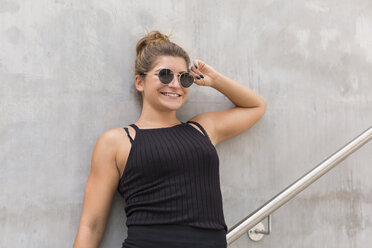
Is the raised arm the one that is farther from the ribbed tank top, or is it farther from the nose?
the ribbed tank top

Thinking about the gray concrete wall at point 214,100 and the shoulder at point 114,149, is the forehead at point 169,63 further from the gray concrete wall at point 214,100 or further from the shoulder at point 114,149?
the shoulder at point 114,149

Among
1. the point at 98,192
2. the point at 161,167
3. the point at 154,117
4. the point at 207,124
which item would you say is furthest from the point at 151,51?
the point at 98,192

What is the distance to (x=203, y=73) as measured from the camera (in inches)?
69.0

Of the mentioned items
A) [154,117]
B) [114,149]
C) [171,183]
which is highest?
[154,117]

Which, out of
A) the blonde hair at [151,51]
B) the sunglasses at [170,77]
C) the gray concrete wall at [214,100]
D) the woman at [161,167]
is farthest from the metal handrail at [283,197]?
the blonde hair at [151,51]

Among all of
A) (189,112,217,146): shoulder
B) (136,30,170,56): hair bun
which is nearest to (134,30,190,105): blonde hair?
(136,30,170,56): hair bun

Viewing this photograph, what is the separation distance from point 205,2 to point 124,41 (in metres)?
0.51

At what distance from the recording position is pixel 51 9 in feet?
5.56

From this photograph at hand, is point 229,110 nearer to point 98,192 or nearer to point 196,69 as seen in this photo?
point 196,69

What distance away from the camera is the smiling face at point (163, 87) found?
1.61 m

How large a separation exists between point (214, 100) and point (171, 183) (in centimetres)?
62

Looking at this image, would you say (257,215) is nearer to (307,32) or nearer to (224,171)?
(224,171)

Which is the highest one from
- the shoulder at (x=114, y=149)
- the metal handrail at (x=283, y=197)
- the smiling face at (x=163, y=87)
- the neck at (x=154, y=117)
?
the smiling face at (x=163, y=87)

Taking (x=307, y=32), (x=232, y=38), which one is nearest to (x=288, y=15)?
(x=307, y=32)
